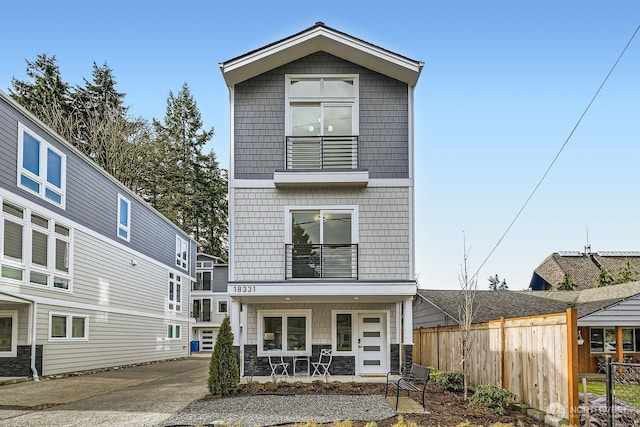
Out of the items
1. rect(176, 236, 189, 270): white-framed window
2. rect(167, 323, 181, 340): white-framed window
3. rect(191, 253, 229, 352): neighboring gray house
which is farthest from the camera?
rect(191, 253, 229, 352): neighboring gray house

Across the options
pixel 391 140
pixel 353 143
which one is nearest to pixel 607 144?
pixel 391 140

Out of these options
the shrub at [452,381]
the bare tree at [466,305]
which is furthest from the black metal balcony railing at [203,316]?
the bare tree at [466,305]

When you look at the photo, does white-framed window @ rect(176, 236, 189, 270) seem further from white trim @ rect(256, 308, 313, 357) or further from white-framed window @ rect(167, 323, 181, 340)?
white trim @ rect(256, 308, 313, 357)

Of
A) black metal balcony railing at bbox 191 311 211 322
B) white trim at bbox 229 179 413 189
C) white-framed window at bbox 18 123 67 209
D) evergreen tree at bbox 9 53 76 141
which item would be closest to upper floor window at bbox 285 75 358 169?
white trim at bbox 229 179 413 189

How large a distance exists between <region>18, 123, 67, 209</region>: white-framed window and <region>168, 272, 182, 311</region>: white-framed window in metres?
12.5

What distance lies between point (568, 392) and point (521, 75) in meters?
9.82

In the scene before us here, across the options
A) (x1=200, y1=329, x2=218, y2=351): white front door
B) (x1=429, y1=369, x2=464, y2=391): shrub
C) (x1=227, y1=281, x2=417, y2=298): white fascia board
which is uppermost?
(x1=227, y1=281, x2=417, y2=298): white fascia board

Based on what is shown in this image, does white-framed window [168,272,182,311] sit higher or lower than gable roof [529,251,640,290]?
lower

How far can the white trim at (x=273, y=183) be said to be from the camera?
15.6 metres

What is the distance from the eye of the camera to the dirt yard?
953 centimetres

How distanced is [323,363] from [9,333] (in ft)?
26.8

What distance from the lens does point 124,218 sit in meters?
23.0

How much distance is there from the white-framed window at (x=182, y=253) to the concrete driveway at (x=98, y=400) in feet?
43.6

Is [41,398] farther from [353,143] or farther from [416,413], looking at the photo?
[353,143]
